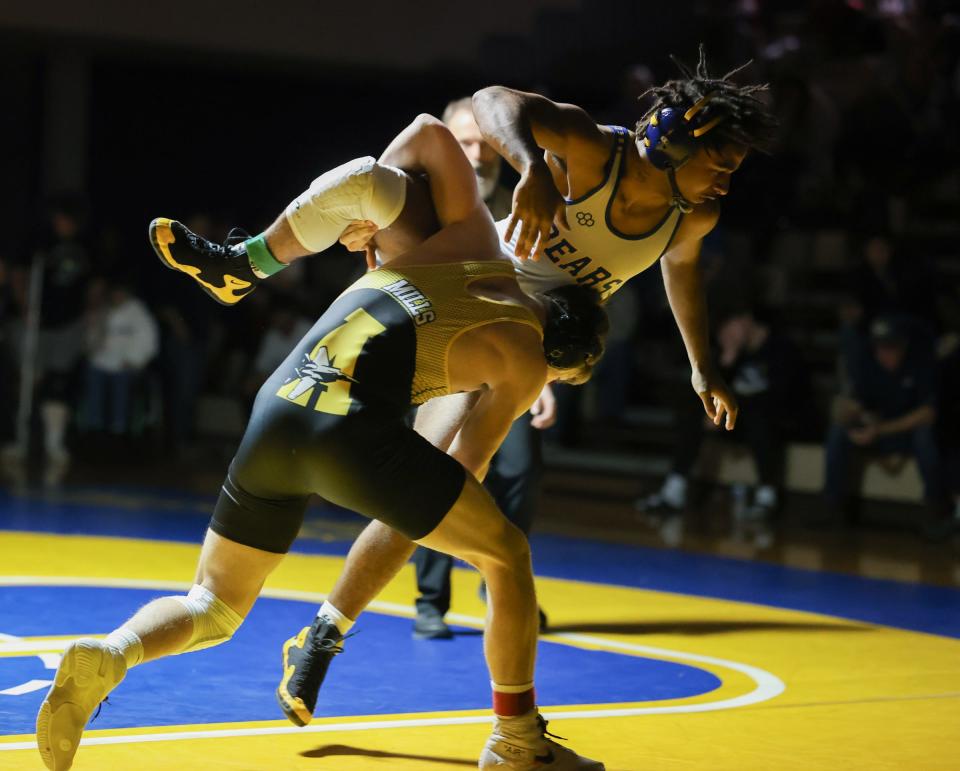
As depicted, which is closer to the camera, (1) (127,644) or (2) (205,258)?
(1) (127,644)

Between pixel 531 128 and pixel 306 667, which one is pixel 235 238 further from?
pixel 306 667

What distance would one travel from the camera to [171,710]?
387 centimetres

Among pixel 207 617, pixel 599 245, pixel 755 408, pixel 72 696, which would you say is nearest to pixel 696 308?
pixel 599 245

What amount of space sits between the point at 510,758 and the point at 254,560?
70 cm

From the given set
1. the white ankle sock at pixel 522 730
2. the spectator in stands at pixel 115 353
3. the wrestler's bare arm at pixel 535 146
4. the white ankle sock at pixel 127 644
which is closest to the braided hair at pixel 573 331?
the wrestler's bare arm at pixel 535 146

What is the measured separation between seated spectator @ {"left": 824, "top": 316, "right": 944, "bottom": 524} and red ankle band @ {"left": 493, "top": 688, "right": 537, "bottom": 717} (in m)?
5.80

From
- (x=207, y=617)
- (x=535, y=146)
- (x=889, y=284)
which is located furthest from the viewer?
(x=889, y=284)

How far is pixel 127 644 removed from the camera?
316cm

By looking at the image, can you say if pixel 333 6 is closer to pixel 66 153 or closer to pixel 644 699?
pixel 66 153

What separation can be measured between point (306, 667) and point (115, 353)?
857 cm

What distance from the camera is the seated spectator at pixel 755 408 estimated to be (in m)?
9.29

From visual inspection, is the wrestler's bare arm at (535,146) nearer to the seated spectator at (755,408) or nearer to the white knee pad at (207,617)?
the white knee pad at (207,617)

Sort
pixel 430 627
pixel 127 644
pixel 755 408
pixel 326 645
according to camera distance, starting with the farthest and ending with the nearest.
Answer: pixel 755 408 → pixel 430 627 → pixel 326 645 → pixel 127 644

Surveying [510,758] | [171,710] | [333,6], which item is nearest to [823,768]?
[510,758]
